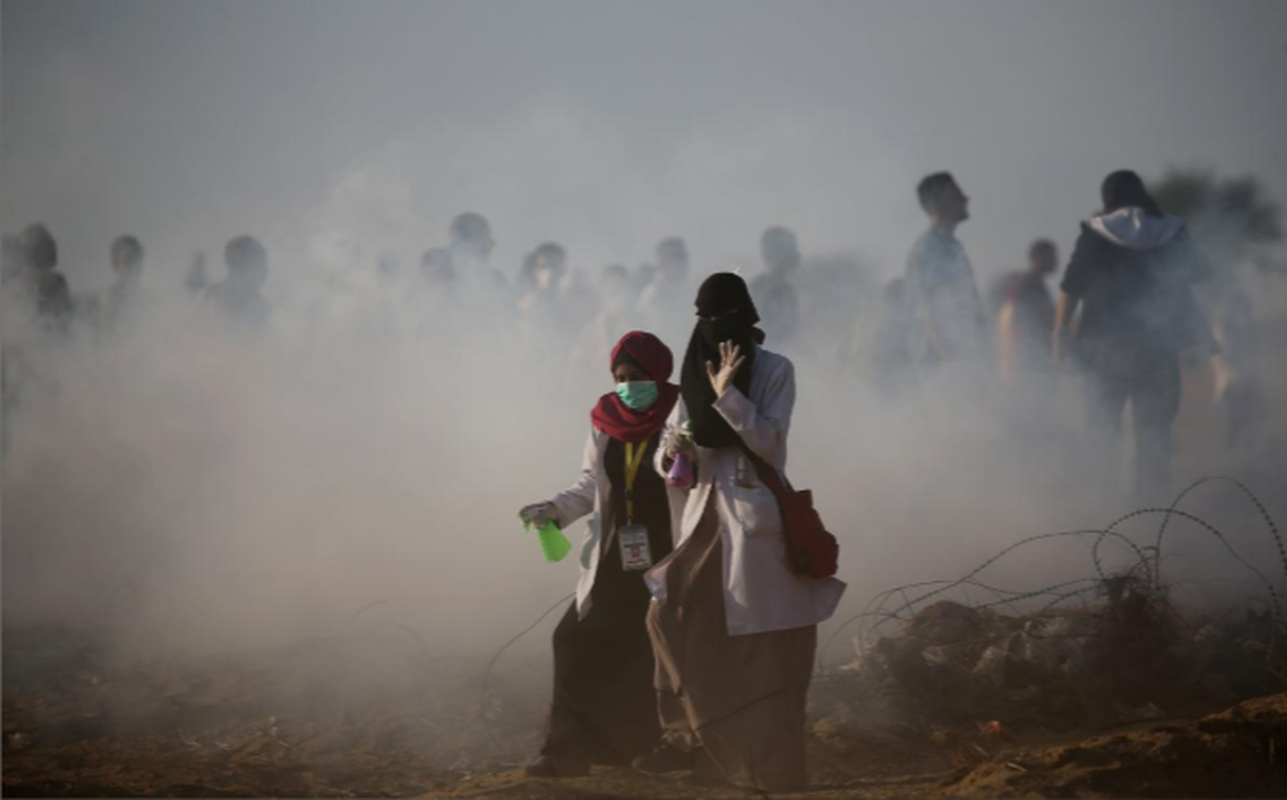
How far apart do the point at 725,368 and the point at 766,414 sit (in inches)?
11.9

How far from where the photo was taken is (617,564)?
586 cm

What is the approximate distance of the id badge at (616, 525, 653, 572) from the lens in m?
5.74

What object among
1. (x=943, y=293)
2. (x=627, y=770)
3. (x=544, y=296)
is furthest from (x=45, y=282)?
(x=627, y=770)

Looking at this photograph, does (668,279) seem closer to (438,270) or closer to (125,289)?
(438,270)

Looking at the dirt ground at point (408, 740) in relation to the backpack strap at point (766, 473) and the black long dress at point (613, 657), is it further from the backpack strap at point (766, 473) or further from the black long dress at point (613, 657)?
the backpack strap at point (766, 473)

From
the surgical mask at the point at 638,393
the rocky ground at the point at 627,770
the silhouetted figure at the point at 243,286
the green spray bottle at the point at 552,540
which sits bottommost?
the rocky ground at the point at 627,770

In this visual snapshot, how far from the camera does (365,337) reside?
12.8m

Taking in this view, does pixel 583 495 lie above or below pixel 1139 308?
below

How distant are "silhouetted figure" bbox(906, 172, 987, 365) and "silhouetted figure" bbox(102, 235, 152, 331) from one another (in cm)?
759

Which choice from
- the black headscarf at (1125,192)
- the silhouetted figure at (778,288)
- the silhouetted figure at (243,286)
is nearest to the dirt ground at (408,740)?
the silhouetted figure at (243,286)

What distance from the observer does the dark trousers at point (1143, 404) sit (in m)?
10.6

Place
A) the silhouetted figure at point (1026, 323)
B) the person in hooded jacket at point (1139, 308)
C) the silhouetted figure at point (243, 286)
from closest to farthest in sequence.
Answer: the person in hooded jacket at point (1139, 308)
the silhouetted figure at point (1026, 323)
the silhouetted figure at point (243, 286)

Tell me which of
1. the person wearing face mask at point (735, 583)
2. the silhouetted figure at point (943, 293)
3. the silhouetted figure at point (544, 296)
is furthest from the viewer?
the silhouetted figure at point (544, 296)

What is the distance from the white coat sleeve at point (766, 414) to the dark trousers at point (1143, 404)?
6185 mm
